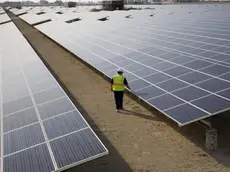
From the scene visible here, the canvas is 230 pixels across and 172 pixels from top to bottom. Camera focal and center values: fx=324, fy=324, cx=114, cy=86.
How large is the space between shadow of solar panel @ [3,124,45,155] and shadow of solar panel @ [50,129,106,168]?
0.55m

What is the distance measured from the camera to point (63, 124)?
905 centimetres

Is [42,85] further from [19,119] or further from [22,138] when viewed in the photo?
[22,138]

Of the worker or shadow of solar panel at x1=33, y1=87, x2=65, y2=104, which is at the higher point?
shadow of solar panel at x1=33, y1=87, x2=65, y2=104

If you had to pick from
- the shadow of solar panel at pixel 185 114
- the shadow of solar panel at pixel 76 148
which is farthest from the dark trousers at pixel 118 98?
the shadow of solar panel at pixel 76 148

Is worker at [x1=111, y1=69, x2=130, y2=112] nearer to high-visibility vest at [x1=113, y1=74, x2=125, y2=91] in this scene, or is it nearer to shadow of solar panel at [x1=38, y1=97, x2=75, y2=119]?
high-visibility vest at [x1=113, y1=74, x2=125, y2=91]

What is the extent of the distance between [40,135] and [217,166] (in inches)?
206

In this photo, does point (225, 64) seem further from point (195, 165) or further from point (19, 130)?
point (19, 130)

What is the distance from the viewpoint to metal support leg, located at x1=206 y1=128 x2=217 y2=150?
34.1 feet

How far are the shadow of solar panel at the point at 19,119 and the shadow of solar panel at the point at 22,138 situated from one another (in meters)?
0.35

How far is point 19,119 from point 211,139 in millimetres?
6089

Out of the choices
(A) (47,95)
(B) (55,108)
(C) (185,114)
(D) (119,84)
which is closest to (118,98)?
(D) (119,84)

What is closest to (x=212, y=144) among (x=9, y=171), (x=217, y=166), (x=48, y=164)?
(x=217, y=166)

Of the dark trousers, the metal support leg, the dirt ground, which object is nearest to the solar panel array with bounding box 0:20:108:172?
the dirt ground

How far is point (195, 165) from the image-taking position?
9.73m
